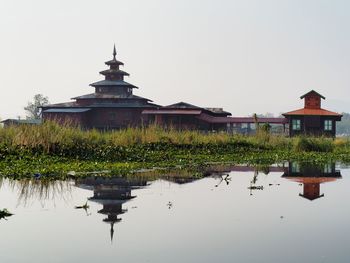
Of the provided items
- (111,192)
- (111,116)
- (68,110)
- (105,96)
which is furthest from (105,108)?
(111,192)

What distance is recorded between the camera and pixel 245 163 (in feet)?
80.6

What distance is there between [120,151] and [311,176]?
894 cm

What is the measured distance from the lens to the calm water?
24.6ft

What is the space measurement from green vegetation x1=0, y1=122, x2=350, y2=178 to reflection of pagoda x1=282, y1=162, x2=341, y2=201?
10.9 feet

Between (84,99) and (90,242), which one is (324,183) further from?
(84,99)

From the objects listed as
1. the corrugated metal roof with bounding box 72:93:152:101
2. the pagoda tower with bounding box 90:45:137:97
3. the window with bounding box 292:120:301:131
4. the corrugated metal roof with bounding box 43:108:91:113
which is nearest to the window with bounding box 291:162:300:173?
the window with bounding box 292:120:301:131

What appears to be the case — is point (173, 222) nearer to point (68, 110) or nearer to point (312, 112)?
point (312, 112)

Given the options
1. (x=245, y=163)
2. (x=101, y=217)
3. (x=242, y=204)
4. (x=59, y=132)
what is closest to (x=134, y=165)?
(x=59, y=132)

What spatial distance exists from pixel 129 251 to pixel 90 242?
2.70ft

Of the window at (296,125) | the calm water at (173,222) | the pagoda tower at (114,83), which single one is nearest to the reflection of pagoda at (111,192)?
the calm water at (173,222)

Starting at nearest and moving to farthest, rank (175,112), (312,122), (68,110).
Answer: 1. (175,112)
2. (312,122)
3. (68,110)

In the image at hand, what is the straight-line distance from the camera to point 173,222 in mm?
9812

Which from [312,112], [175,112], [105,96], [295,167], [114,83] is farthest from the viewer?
[114,83]

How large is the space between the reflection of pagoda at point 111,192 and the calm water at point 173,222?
1.0 inches
